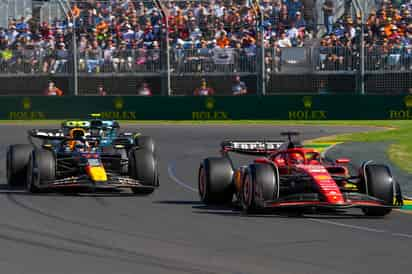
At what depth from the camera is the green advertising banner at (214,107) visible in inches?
1492

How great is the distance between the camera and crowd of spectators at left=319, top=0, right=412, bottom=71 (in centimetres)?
3700

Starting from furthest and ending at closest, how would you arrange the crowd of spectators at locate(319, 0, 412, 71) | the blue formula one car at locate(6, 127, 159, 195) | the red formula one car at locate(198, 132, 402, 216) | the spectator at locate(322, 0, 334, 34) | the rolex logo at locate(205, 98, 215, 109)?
the rolex logo at locate(205, 98, 215, 109) → the spectator at locate(322, 0, 334, 34) → the crowd of spectators at locate(319, 0, 412, 71) → the blue formula one car at locate(6, 127, 159, 195) → the red formula one car at locate(198, 132, 402, 216)

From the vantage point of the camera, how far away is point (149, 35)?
131ft

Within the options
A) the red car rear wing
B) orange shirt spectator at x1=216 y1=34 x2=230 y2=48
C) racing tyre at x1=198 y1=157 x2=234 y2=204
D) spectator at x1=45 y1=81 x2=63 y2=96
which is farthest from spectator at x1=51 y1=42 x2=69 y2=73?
racing tyre at x1=198 y1=157 x2=234 y2=204

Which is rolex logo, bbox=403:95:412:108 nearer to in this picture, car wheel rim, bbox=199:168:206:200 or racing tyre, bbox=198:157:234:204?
car wheel rim, bbox=199:168:206:200

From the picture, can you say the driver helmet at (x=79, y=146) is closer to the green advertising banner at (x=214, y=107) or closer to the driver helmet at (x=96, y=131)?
the driver helmet at (x=96, y=131)

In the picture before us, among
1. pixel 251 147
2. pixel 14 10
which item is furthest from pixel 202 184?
pixel 14 10

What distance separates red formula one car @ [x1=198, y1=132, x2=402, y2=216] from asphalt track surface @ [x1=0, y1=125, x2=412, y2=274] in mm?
216

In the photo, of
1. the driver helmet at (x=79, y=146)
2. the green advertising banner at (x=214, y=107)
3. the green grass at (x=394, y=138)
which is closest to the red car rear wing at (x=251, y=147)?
the driver helmet at (x=79, y=146)

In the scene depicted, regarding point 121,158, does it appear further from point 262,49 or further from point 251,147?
point 262,49

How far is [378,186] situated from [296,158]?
1386 millimetres

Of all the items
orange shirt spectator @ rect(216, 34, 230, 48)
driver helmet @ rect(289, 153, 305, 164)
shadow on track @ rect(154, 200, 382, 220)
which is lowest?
shadow on track @ rect(154, 200, 382, 220)

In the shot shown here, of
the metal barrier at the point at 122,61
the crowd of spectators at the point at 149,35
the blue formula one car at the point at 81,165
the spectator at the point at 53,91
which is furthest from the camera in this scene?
the spectator at the point at 53,91

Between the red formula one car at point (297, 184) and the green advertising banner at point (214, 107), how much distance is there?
76.4 feet
